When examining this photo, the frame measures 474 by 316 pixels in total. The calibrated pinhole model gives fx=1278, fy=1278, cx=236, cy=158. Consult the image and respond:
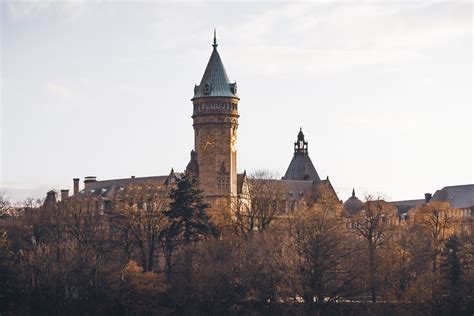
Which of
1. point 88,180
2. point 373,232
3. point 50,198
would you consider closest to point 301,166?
point 88,180

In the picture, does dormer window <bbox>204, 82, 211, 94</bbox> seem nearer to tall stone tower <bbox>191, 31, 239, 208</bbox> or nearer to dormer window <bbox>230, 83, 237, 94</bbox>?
tall stone tower <bbox>191, 31, 239, 208</bbox>

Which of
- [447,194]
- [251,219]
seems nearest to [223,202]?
[251,219]

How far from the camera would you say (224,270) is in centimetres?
8800

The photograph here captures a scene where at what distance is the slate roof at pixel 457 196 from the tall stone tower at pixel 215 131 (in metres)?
44.6

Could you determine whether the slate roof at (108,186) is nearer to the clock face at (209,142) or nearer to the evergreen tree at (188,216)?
the clock face at (209,142)

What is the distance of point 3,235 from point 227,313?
1974 centimetres

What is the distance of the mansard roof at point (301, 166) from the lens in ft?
512

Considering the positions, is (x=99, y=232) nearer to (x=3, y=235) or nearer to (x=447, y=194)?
(x=3, y=235)

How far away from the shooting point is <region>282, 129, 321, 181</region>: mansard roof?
15600 centimetres

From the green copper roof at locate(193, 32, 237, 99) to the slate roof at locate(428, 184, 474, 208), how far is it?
45662 millimetres

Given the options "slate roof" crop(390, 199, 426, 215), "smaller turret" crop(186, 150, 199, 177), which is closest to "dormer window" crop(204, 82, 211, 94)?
"smaller turret" crop(186, 150, 199, 177)

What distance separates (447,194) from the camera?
506 ft

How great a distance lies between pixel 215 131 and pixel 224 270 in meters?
28.6

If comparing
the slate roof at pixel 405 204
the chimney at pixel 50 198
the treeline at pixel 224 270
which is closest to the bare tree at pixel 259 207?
the treeline at pixel 224 270
